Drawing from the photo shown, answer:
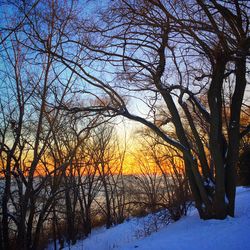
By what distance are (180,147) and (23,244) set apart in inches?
221

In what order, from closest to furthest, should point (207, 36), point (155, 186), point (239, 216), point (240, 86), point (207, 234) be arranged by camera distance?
point (207, 36)
point (207, 234)
point (239, 216)
point (240, 86)
point (155, 186)

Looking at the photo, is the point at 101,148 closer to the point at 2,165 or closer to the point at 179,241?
the point at 2,165

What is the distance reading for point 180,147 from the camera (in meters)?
8.02

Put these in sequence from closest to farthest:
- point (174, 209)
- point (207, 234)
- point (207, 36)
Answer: point (207, 36), point (207, 234), point (174, 209)

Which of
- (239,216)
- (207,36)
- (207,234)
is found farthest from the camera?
(239,216)

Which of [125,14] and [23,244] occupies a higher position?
[125,14]

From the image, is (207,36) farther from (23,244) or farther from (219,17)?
(23,244)

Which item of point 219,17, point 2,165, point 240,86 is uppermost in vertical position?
point 219,17

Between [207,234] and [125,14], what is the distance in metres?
5.46

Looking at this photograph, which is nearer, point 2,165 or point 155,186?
point 2,165

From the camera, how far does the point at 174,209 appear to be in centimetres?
1166

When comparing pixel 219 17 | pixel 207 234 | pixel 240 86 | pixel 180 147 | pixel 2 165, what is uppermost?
pixel 219 17

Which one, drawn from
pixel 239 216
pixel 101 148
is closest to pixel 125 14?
pixel 239 216

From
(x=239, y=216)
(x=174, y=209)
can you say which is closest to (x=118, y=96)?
(x=239, y=216)
